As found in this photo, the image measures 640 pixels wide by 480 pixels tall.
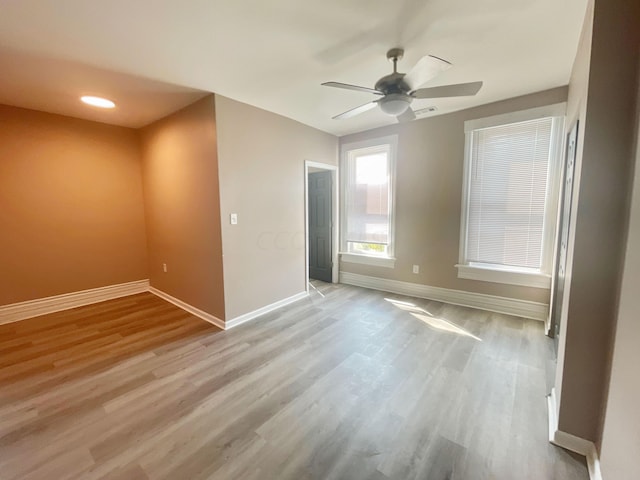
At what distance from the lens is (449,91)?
2.08 meters

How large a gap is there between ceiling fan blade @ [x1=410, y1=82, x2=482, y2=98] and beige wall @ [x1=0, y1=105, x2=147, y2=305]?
165 inches

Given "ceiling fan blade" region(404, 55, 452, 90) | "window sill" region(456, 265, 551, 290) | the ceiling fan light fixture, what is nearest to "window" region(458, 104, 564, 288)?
"window sill" region(456, 265, 551, 290)

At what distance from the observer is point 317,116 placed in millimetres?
3643

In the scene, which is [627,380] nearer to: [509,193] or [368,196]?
[509,193]

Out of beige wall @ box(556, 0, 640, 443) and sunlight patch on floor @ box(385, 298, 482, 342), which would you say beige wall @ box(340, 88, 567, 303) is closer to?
sunlight patch on floor @ box(385, 298, 482, 342)

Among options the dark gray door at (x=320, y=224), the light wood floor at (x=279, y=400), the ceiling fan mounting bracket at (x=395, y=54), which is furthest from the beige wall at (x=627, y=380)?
the dark gray door at (x=320, y=224)

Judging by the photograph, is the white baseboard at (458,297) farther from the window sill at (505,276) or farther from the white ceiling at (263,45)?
the white ceiling at (263,45)

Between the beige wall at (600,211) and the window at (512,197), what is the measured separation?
204cm

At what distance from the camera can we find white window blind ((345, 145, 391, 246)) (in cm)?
432

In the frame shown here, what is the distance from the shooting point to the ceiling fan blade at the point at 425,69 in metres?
1.66

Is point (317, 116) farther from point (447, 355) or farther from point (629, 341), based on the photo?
point (629, 341)

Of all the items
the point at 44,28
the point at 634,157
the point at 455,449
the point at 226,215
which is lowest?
the point at 455,449

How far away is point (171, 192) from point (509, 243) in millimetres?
4421

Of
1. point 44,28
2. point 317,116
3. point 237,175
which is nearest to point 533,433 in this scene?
point 237,175
